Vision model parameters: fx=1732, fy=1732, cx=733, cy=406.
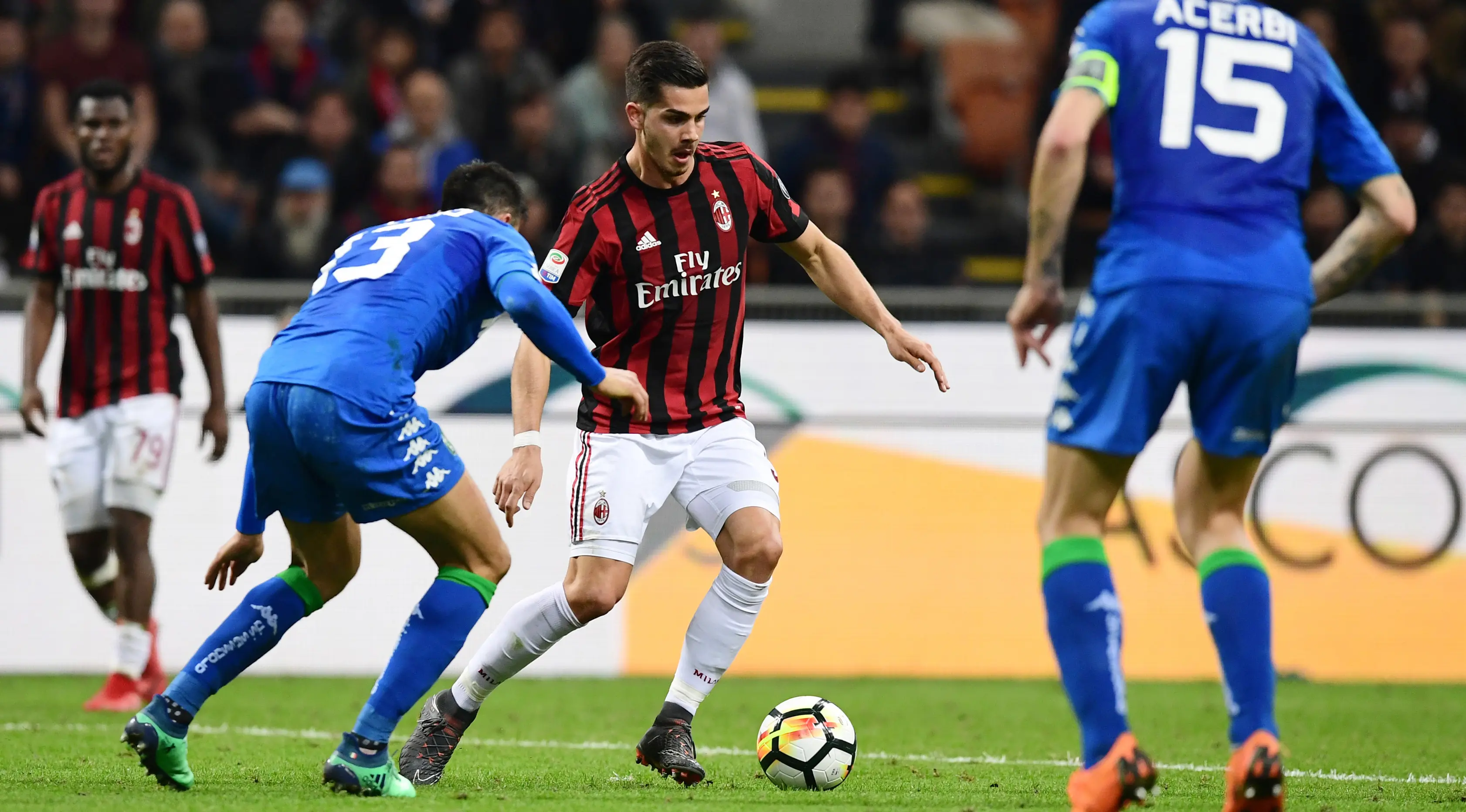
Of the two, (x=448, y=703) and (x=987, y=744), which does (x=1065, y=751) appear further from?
(x=448, y=703)

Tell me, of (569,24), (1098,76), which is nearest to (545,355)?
(1098,76)

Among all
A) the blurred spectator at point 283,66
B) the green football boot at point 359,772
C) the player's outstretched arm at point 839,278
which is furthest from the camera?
the blurred spectator at point 283,66

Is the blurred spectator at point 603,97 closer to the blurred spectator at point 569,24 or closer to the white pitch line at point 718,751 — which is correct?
the blurred spectator at point 569,24

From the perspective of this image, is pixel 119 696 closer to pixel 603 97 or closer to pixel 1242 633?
pixel 1242 633

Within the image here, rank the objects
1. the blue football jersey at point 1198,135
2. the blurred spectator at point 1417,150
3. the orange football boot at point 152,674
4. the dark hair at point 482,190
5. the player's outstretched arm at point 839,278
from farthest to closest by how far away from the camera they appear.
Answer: the blurred spectator at point 1417,150 → the orange football boot at point 152,674 → the player's outstretched arm at point 839,278 → the dark hair at point 482,190 → the blue football jersey at point 1198,135

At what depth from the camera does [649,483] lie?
18.6 feet

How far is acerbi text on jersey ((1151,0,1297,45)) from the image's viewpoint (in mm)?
4227

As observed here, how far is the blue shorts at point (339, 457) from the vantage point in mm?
4789

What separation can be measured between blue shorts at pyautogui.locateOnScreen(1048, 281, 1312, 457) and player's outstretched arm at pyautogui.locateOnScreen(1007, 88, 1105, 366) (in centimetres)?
15

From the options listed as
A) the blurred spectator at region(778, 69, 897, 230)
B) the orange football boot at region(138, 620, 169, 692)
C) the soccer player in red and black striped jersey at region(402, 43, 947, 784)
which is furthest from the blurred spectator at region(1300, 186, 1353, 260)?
the orange football boot at region(138, 620, 169, 692)

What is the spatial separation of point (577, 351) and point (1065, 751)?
9.38 ft

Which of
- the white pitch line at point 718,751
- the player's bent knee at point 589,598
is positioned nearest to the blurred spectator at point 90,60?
the white pitch line at point 718,751

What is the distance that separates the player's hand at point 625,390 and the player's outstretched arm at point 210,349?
3.84 m

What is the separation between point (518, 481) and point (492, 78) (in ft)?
26.0
